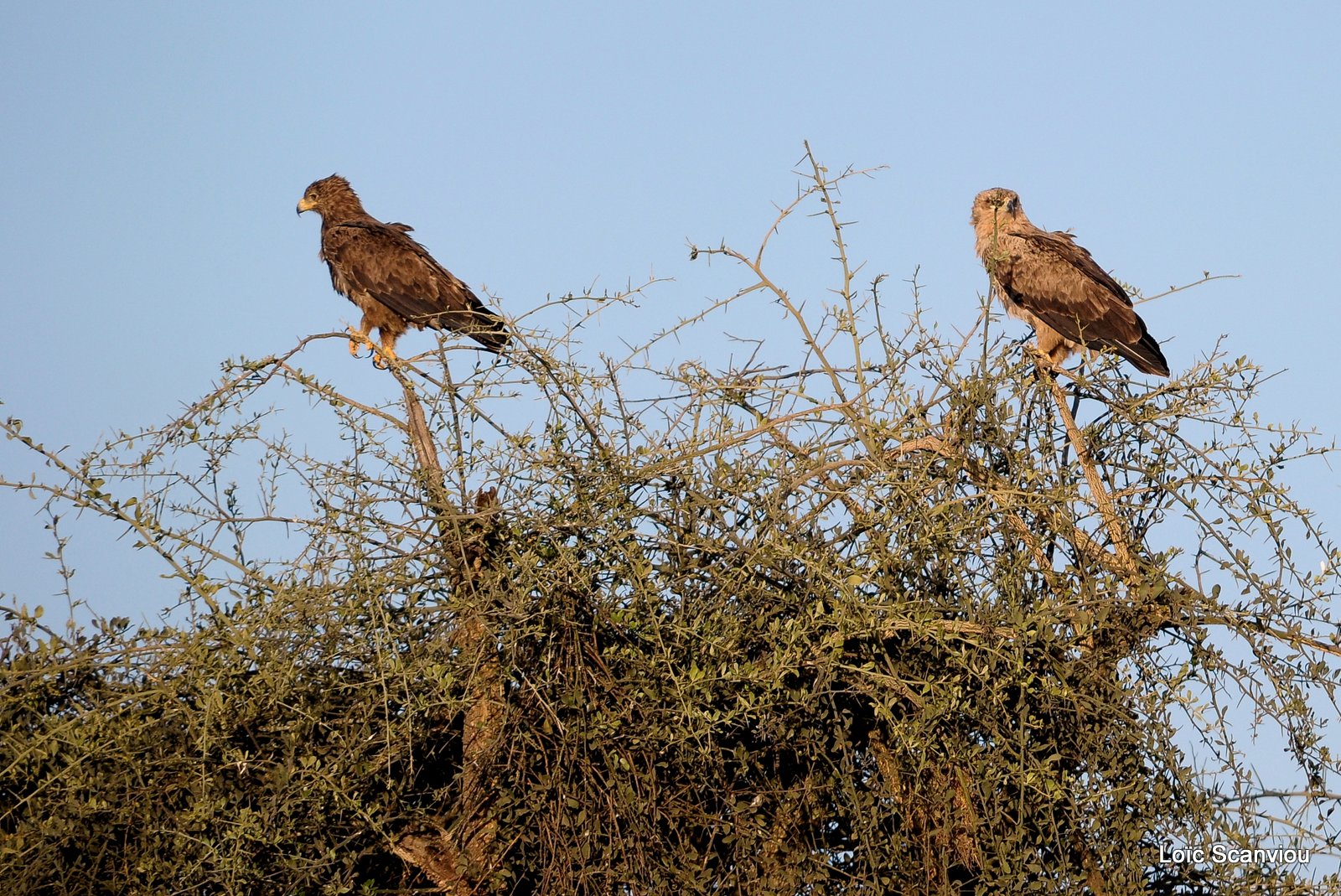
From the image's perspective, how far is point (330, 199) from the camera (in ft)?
32.1

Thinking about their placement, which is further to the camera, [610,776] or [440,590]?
[440,590]

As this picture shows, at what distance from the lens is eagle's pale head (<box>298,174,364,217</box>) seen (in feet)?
32.0

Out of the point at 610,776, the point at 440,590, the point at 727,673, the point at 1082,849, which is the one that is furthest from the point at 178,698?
the point at 1082,849

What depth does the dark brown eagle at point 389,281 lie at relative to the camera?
8266 mm

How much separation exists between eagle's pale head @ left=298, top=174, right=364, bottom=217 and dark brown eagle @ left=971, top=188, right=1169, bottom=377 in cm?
465

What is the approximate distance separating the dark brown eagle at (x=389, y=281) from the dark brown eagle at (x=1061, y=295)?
351 cm

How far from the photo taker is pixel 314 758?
4199 millimetres

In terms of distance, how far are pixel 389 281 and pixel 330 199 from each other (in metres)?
1.65

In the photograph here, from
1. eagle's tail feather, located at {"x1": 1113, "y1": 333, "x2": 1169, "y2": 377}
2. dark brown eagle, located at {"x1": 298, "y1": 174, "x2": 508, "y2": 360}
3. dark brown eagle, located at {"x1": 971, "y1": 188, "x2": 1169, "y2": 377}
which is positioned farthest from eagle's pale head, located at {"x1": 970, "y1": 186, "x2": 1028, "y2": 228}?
dark brown eagle, located at {"x1": 298, "y1": 174, "x2": 508, "y2": 360}

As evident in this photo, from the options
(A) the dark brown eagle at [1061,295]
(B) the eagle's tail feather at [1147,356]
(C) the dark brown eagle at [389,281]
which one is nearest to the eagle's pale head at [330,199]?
(C) the dark brown eagle at [389,281]

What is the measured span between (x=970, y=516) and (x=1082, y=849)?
45.8 inches

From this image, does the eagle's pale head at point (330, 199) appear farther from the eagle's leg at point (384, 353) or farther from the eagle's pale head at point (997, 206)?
the eagle's pale head at point (997, 206)

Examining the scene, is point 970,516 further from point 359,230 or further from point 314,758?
point 359,230

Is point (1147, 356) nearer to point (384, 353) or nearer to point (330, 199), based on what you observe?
point (384, 353)
